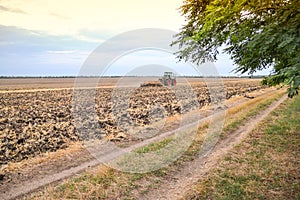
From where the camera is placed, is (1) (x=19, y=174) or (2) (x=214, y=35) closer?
(2) (x=214, y=35)

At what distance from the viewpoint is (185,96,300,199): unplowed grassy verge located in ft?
20.9

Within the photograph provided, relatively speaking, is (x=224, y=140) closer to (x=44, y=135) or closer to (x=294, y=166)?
(x=294, y=166)

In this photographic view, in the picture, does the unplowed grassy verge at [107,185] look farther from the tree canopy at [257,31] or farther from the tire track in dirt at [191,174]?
the tree canopy at [257,31]

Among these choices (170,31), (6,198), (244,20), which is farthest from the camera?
(170,31)

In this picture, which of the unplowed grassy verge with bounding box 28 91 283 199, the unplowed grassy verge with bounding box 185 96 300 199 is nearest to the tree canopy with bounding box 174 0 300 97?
the unplowed grassy verge with bounding box 185 96 300 199

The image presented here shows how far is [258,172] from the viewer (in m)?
7.57

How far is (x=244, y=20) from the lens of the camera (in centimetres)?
693

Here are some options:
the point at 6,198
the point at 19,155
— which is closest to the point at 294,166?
the point at 6,198

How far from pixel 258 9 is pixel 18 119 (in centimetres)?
1464

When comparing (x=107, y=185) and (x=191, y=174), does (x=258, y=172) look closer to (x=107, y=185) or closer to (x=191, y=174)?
(x=191, y=174)

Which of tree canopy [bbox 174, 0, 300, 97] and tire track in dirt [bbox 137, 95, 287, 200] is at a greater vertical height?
tree canopy [bbox 174, 0, 300, 97]

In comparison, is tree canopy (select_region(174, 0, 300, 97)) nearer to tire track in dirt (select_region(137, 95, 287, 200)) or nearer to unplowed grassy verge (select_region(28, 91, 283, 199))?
tire track in dirt (select_region(137, 95, 287, 200))

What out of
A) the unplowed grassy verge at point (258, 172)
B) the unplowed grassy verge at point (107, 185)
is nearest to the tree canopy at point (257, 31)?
the unplowed grassy verge at point (258, 172)

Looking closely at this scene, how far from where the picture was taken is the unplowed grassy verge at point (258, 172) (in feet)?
20.9
